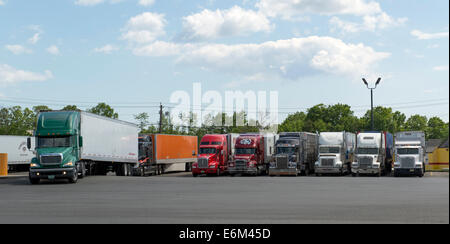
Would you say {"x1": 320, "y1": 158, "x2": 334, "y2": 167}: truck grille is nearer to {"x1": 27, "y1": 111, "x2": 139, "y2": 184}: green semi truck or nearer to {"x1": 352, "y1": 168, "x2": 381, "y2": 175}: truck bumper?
{"x1": 352, "y1": 168, "x2": 381, "y2": 175}: truck bumper

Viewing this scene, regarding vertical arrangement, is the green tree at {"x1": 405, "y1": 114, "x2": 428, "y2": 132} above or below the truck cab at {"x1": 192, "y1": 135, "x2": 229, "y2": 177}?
above

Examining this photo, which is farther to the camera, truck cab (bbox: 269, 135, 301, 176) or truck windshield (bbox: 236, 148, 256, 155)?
truck windshield (bbox: 236, 148, 256, 155)

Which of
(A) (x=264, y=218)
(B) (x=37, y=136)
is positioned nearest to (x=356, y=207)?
(A) (x=264, y=218)

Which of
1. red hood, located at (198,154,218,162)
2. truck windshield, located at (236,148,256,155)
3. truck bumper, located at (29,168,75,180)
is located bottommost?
truck bumper, located at (29,168,75,180)

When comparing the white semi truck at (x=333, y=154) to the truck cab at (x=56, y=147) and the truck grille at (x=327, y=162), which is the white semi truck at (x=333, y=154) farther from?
the truck cab at (x=56, y=147)

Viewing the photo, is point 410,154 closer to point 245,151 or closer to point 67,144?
point 245,151

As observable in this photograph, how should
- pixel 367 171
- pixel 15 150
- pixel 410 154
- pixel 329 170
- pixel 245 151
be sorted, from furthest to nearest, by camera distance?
pixel 15 150, pixel 245 151, pixel 329 170, pixel 367 171, pixel 410 154

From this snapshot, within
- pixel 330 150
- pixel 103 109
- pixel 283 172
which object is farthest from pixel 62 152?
pixel 103 109

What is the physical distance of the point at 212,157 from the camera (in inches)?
1842

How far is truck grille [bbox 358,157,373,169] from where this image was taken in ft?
145

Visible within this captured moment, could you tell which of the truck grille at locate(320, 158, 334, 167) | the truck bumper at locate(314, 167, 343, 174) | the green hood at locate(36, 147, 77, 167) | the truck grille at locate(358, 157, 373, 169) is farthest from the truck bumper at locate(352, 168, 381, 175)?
the green hood at locate(36, 147, 77, 167)

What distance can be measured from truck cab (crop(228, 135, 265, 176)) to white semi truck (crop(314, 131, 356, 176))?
529 centimetres

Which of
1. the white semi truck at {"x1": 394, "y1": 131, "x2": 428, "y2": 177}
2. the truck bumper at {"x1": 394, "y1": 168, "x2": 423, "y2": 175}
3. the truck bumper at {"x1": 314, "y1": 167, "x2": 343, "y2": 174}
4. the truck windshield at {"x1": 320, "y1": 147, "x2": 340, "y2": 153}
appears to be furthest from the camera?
the truck windshield at {"x1": 320, "y1": 147, "x2": 340, "y2": 153}

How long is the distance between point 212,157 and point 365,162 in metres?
13.1
